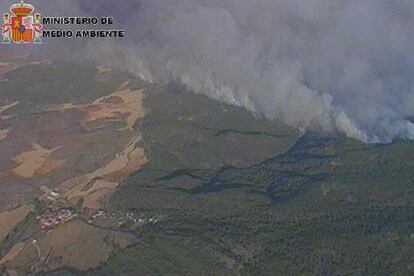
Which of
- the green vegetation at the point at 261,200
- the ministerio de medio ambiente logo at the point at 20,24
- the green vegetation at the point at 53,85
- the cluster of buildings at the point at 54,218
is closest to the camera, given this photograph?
the green vegetation at the point at 261,200

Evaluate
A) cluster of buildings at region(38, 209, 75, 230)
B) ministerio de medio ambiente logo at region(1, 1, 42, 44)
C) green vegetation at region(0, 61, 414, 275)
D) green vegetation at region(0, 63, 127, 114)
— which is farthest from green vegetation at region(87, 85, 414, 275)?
ministerio de medio ambiente logo at region(1, 1, 42, 44)

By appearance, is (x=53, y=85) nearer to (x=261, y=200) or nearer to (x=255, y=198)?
(x=255, y=198)

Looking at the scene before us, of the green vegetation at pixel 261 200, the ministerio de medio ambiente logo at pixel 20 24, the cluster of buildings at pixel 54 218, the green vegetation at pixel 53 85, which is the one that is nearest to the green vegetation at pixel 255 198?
the green vegetation at pixel 261 200

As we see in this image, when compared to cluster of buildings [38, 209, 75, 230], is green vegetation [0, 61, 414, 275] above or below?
above

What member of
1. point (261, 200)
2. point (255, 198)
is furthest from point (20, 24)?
point (261, 200)

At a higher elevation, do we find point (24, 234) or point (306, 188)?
point (306, 188)

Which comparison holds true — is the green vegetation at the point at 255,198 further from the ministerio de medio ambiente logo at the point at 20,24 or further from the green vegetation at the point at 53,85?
the ministerio de medio ambiente logo at the point at 20,24

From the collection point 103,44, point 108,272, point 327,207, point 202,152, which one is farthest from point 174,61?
point 108,272

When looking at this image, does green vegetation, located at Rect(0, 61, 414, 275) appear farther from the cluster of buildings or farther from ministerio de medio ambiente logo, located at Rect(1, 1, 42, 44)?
ministerio de medio ambiente logo, located at Rect(1, 1, 42, 44)

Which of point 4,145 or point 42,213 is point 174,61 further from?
point 42,213
